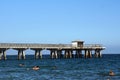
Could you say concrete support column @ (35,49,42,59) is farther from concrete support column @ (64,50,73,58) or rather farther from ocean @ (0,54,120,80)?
ocean @ (0,54,120,80)

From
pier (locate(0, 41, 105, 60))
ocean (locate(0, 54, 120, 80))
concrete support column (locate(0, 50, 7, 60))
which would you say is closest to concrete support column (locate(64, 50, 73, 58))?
pier (locate(0, 41, 105, 60))

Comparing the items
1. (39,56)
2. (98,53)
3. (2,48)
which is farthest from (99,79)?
(98,53)

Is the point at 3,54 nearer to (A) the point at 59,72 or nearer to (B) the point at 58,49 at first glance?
(B) the point at 58,49

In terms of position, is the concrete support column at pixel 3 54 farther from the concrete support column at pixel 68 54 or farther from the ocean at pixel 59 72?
the ocean at pixel 59 72

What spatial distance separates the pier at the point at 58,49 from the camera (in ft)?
302

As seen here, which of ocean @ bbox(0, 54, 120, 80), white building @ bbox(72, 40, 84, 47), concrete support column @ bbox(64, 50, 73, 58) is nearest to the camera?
ocean @ bbox(0, 54, 120, 80)

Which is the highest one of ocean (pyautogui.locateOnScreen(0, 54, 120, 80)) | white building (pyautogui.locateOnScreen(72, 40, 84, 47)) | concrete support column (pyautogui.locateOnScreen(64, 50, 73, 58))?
white building (pyautogui.locateOnScreen(72, 40, 84, 47))

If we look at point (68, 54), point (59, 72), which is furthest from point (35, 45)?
point (59, 72)

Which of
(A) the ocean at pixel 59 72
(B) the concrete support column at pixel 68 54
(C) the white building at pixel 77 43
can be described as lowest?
(A) the ocean at pixel 59 72

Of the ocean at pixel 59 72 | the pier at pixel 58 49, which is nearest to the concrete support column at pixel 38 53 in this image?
the pier at pixel 58 49

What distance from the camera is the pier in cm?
9212

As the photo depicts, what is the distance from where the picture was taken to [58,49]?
98812mm

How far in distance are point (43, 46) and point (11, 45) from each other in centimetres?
785

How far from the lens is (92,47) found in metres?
102
